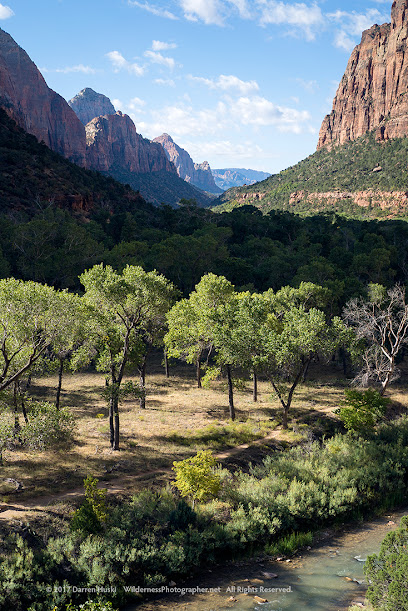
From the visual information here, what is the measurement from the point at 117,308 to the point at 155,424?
33.7ft

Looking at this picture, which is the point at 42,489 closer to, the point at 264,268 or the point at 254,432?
the point at 254,432

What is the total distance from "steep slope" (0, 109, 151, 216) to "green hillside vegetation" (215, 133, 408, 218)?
238 feet

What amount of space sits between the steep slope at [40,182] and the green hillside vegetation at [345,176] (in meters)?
72.5

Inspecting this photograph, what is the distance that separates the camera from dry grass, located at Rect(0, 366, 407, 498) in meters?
22.5

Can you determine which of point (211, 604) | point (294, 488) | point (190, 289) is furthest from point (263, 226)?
point (211, 604)

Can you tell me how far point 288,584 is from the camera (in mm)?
16141

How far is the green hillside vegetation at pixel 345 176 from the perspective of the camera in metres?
145

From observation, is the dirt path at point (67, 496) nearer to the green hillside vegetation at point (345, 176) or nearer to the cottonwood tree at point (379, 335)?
the cottonwood tree at point (379, 335)

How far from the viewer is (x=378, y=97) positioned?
194m

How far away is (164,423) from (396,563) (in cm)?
1918

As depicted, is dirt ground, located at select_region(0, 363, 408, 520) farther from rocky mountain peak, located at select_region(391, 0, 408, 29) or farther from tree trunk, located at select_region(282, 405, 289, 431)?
rocky mountain peak, located at select_region(391, 0, 408, 29)

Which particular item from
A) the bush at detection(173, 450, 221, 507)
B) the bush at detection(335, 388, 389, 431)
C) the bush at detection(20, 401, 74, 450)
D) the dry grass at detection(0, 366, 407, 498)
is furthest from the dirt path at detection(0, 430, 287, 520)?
the bush at detection(335, 388, 389, 431)

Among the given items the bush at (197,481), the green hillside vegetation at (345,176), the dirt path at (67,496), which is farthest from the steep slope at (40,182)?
the green hillside vegetation at (345,176)

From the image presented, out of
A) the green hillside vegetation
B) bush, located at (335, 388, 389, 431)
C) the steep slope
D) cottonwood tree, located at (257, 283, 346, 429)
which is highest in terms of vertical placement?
the green hillside vegetation
